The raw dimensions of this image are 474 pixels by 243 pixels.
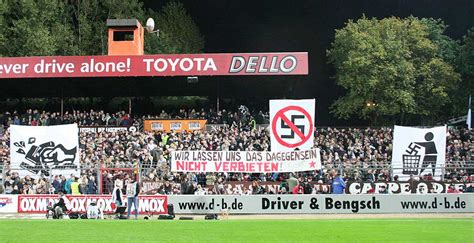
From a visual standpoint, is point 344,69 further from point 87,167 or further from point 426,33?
point 87,167

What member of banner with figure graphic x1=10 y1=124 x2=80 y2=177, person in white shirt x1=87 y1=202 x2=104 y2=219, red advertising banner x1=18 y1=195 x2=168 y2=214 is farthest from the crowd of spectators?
person in white shirt x1=87 y1=202 x2=104 y2=219

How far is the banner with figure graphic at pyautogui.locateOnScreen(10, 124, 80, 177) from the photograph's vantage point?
27.1m

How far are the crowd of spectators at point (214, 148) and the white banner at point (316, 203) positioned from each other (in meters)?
0.80

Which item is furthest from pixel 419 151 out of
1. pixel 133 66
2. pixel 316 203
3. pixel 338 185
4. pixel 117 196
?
pixel 133 66

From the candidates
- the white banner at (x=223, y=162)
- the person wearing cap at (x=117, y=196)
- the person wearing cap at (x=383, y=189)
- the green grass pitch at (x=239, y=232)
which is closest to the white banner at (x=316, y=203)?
the white banner at (x=223, y=162)

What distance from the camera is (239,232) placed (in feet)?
55.2

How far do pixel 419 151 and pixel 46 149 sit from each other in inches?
556

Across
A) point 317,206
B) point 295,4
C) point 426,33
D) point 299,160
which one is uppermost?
point 295,4

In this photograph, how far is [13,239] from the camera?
14.8 meters

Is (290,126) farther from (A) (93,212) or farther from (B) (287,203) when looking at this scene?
(A) (93,212)

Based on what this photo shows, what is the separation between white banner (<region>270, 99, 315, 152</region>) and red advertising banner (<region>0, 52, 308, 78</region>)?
19835 mm

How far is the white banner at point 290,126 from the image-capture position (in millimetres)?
20969

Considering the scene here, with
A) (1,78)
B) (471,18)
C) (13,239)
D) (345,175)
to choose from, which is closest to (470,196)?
(345,175)

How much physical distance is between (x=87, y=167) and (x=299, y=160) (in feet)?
26.6
